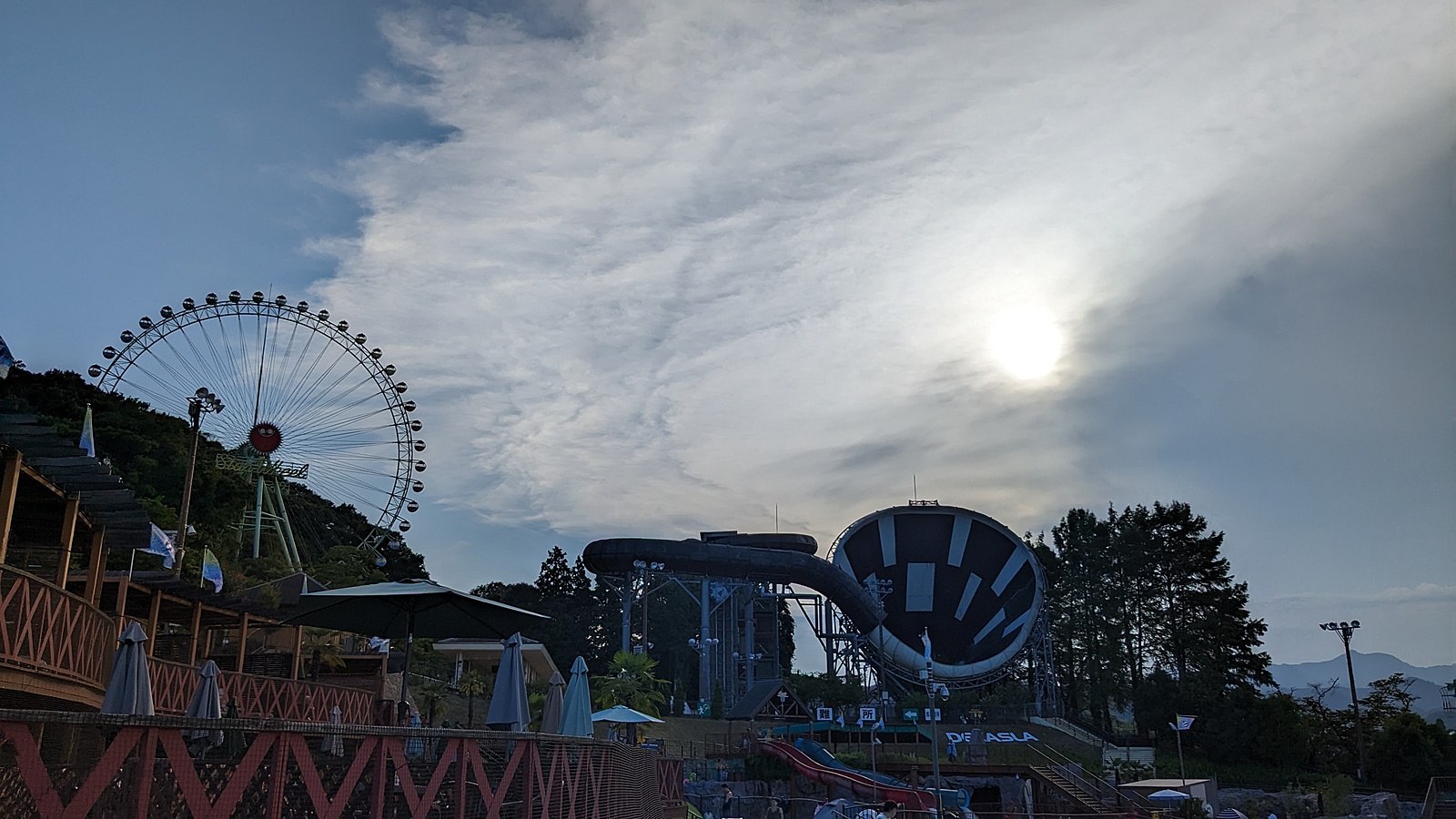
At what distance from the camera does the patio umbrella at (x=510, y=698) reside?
37.2 feet

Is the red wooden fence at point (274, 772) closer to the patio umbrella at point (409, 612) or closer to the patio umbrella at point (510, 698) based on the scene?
the patio umbrella at point (510, 698)

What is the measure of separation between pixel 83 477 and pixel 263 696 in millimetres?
6474

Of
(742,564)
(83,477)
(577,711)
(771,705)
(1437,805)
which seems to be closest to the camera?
(83,477)

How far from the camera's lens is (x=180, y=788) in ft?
18.7

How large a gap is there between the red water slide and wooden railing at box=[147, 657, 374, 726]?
15.6 m

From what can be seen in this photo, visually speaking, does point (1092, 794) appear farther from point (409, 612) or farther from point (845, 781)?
point (409, 612)

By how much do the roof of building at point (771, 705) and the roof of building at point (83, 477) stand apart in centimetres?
3439

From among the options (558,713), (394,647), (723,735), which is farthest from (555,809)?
(723,735)

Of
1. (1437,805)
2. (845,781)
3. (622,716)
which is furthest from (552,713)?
(1437,805)

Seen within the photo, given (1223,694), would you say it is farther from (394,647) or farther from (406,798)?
(406,798)

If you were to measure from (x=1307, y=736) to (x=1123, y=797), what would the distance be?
57.0 ft

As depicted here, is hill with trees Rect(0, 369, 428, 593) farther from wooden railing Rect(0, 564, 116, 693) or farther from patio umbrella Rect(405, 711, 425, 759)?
patio umbrella Rect(405, 711, 425, 759)

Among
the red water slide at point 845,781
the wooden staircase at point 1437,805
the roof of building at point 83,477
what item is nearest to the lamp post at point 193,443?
the roof of building at point 83,477

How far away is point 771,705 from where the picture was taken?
155ft
